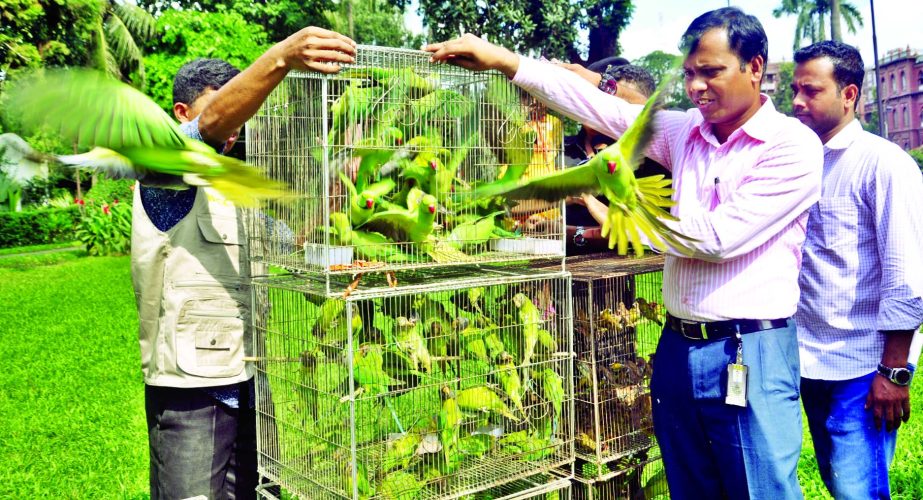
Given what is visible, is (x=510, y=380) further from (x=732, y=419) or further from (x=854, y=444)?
(x=854, y=444)

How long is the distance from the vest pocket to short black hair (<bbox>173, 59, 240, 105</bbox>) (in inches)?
30.2

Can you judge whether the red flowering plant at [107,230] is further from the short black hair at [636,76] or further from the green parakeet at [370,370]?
the green parakeet at [370,370]

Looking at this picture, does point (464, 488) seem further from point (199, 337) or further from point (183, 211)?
point (183, 211)

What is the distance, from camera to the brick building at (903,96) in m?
78.4

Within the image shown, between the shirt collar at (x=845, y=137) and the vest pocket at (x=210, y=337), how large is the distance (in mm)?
2420

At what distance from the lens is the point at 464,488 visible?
8.63ft

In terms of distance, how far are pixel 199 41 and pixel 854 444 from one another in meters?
20.3

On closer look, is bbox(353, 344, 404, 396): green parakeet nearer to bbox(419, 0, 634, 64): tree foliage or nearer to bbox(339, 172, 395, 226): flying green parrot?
bbox(339, 172, 395, 226): flying green parrot

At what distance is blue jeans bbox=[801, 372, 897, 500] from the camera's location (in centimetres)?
285

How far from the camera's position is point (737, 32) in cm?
238

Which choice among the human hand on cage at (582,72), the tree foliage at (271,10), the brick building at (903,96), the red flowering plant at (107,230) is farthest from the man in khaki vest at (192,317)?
the brick building at (903,96)

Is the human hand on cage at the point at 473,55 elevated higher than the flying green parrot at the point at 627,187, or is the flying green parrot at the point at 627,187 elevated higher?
the human hand on cage at the point at 473,55

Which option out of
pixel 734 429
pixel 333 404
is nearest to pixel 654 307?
pixel 734 429

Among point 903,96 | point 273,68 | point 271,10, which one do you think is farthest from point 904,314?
point 903,96
